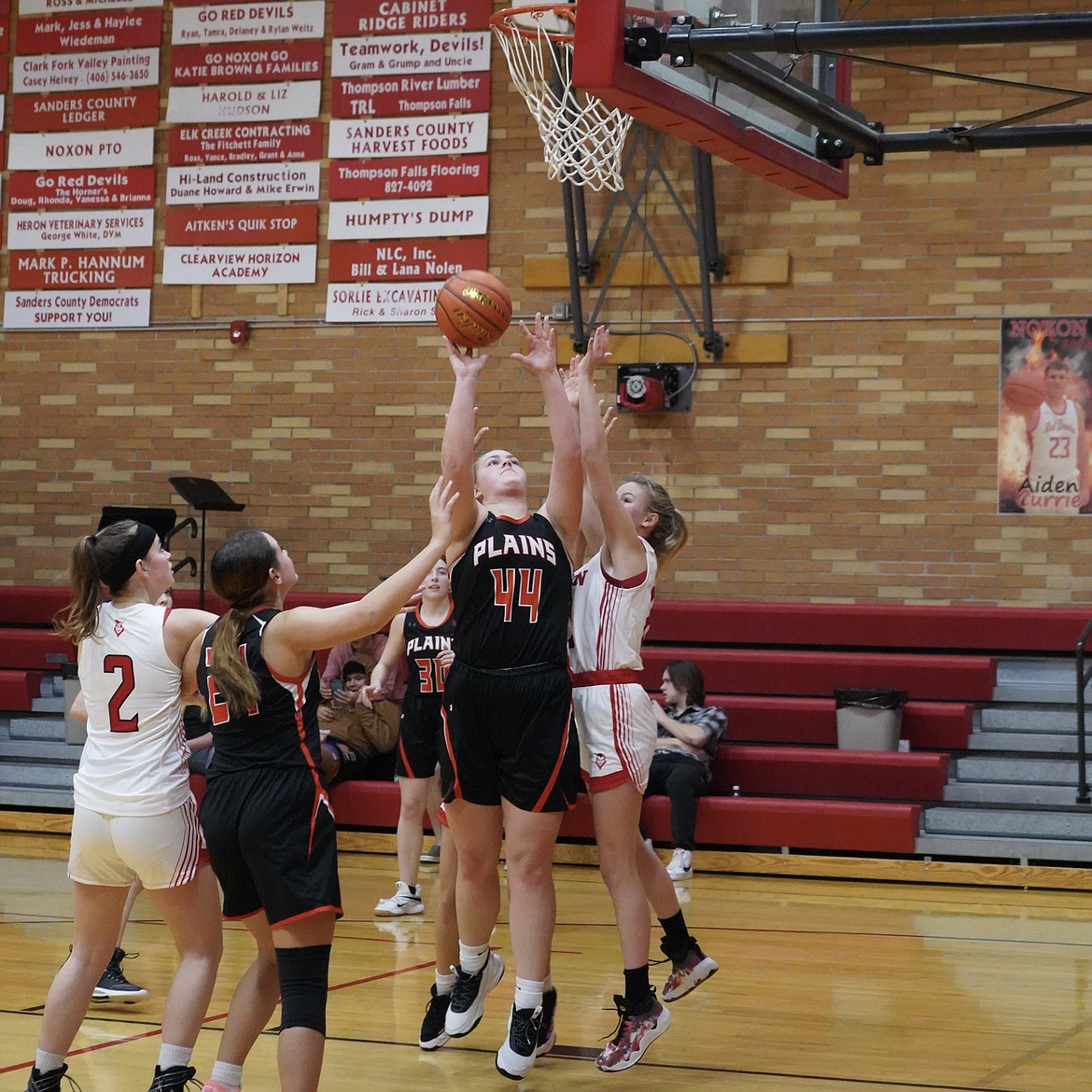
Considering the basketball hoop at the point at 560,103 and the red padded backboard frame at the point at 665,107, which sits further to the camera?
the basketball hoop at the point at 560,103

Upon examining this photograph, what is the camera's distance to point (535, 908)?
4.22m

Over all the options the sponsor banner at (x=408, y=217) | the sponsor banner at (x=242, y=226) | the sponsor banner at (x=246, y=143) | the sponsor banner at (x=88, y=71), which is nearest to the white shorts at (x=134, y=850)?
the sponsor banner at (x=408, y=217)

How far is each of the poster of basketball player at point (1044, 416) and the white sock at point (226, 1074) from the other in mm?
7570

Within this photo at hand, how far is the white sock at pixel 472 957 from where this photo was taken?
14.7 feet

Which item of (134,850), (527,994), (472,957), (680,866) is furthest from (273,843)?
(680,866)

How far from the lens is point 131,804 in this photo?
3.89 metres

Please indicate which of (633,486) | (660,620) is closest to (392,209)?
(660,620)

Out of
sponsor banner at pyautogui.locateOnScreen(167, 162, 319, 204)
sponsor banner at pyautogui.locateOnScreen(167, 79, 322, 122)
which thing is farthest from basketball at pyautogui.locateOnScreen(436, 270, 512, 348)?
sponsor banner at pyautogui.locateOnScreen(167, 79, 322, 122)

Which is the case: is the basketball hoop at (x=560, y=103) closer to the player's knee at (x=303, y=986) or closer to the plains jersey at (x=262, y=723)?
the plains jersey at (x=262, y=723)

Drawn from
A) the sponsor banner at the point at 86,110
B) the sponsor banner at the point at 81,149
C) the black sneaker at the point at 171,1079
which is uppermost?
the sponsor banner at the point at 86,110

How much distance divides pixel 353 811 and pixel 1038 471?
16.7 ft

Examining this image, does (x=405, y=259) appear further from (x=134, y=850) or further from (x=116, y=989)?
(x=134, y=850)

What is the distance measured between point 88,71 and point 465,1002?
947cm

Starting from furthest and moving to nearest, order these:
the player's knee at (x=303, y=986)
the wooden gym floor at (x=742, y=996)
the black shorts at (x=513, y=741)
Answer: the wooden gym floor at (x=742, y=996) < the black shorts at (x=513, y=741) < the player's knee at (x=303, y=986)
